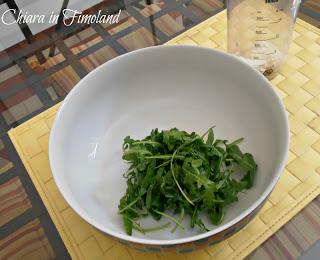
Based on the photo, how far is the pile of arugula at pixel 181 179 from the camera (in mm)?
456

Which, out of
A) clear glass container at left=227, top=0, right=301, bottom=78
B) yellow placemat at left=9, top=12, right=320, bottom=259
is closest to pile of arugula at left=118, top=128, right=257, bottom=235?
yellow placemat at left=9, top=12, right=320, bottom=259

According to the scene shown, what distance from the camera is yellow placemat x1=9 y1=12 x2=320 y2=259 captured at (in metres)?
0.49

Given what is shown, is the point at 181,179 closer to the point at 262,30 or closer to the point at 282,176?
the point at 282,176

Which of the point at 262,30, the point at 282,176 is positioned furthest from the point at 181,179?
the point at 262,30

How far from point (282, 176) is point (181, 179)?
174mm

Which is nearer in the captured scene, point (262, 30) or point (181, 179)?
point (181, 179)

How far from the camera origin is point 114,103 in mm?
620

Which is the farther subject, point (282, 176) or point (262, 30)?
point (262, 30)

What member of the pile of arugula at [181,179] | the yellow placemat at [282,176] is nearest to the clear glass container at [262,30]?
the yellow placemat at [282,176]

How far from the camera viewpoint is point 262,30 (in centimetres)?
65

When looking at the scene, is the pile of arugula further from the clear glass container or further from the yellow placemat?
the clear glass container

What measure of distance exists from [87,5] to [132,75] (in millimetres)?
444

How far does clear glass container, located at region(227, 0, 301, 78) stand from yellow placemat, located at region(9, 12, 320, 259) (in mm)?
31

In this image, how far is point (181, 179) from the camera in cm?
47
